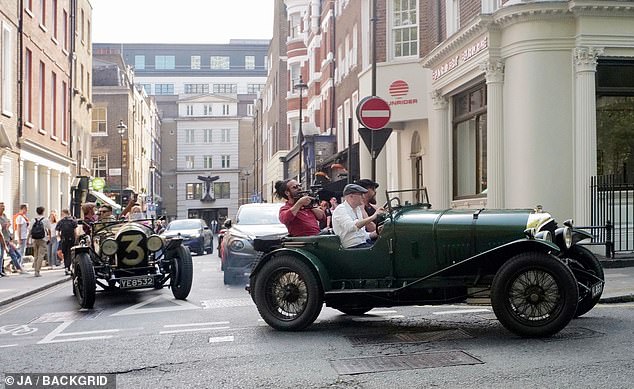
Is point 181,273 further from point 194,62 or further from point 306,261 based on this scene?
point 194,62

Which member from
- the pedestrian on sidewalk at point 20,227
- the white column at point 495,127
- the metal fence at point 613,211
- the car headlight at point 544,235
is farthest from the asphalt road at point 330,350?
the pedestrian on sidewalk at point 20,227

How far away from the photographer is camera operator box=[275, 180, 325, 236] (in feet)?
30.8

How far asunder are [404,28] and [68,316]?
1607cm

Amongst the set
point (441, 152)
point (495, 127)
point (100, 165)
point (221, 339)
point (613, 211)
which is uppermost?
point (100, 165)

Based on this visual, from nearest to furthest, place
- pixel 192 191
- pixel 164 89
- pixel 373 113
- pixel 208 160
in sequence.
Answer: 1. pixel 373 113
2. pixel 192 191
3. pixel 208 160
4. pixel 164 89

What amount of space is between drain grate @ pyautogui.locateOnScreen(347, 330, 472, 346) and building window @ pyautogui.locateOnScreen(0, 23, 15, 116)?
1927 cm

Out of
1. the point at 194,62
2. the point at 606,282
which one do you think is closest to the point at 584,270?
the point at 606,282

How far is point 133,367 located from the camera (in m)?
6.82

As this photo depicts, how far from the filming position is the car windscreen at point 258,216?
649 inches

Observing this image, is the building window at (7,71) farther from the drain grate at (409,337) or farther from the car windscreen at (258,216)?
the drain grate at (409,337)

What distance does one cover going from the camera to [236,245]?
14.8 metres

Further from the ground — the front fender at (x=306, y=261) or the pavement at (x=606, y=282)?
the front fender at (x=306, y=261)

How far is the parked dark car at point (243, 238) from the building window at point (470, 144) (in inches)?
213

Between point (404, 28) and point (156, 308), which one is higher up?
point (404, 28)
